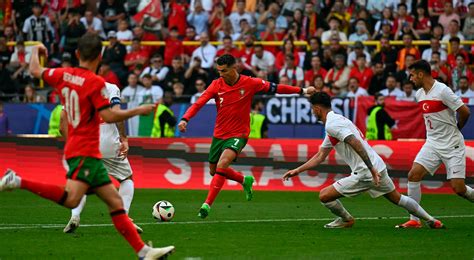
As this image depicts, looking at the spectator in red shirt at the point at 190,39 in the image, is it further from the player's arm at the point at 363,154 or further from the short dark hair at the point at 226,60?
the player's arm at the point at 363,154

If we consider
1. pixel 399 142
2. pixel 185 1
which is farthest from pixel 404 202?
pixel 185 1

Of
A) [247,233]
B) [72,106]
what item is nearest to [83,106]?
[72,106]

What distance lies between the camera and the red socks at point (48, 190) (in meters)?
10.5

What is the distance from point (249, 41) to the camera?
92.0 feet

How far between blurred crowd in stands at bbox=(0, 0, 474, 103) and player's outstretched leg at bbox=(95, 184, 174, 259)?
14.4m

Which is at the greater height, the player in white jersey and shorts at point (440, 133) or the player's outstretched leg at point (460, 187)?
the player in white jersey and shorts at point (440, 133)

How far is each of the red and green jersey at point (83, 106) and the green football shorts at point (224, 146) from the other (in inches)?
265

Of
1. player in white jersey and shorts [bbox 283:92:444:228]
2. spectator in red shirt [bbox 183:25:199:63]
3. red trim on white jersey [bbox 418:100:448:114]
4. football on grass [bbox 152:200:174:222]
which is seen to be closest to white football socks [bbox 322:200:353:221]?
player in white jersey and shorts [bbox 283:92:444:228]

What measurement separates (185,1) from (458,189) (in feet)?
57.5

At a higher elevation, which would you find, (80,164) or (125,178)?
(80,164)

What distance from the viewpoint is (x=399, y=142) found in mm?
23297

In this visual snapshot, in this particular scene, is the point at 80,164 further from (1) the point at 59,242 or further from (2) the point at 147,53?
(2) the point at 147,53

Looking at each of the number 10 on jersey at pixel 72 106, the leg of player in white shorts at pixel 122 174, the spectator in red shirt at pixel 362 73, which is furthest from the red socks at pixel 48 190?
the spectator in red shirt at pixel 362 73

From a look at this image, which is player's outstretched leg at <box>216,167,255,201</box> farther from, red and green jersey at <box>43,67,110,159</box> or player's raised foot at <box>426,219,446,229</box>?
red and green jersey at <box>43,67,110,159</box>
